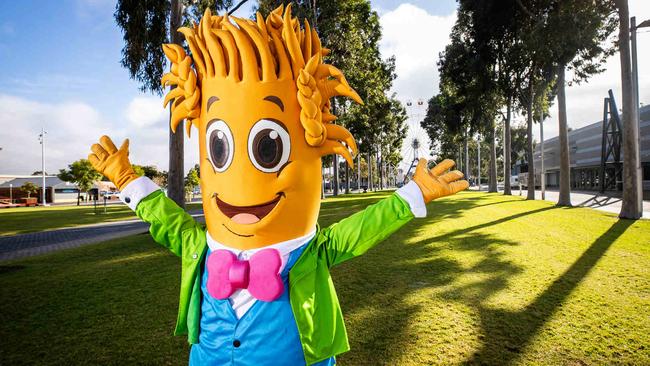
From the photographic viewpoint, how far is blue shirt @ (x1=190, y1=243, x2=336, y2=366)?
6.82ft

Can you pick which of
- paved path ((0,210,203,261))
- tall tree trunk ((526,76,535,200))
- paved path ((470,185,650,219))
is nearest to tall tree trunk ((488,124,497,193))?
tall tree trunk ((526,76,535,200))

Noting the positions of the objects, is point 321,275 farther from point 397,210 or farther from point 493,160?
point 493,160

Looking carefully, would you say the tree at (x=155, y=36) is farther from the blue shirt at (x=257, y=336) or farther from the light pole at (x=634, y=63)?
the light pole at (x=634, y=63)

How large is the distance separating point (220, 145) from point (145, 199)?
751 mm

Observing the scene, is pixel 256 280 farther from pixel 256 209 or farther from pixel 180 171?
pixel 180 171

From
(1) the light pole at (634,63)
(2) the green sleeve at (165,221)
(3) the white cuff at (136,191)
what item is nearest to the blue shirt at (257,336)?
(2) the green sleeve at (165,221)

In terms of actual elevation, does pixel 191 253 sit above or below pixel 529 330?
above

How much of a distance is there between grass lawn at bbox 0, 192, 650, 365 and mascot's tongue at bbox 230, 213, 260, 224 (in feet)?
6.88

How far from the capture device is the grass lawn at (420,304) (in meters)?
3.74

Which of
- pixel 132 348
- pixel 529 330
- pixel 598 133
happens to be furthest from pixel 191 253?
pixel 598 133

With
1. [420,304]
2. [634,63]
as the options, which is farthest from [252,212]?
[634,63]

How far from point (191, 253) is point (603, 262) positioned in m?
7.92

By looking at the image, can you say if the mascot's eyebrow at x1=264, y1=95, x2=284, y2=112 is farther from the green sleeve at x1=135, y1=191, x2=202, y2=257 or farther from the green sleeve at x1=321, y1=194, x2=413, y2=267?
the green sleeve at x1=135, y1=191, x2=202, y2=257

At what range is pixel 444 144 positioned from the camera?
54812mm
